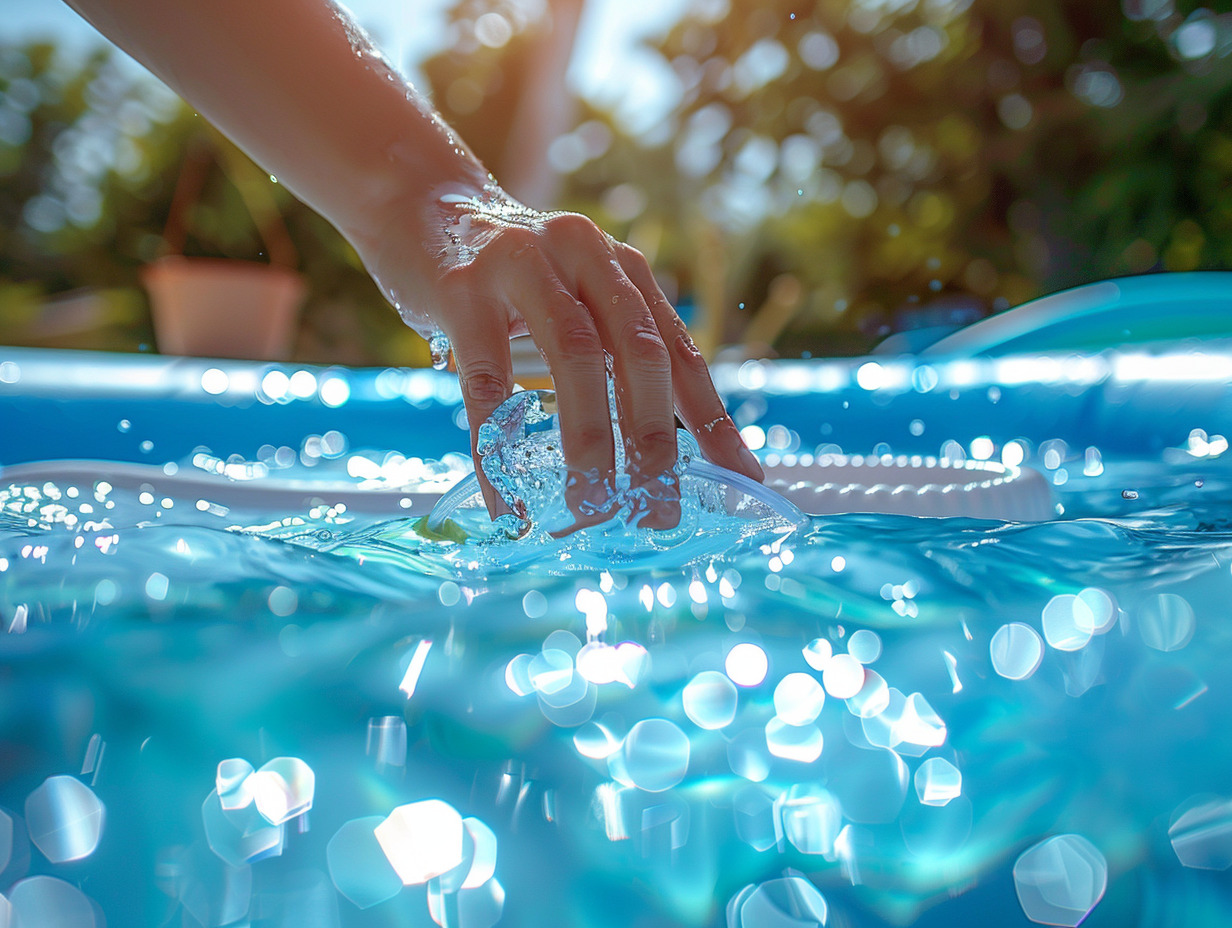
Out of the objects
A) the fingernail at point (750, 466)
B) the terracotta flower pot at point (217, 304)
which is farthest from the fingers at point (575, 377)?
the terracotta flower pot at point (217, 304)

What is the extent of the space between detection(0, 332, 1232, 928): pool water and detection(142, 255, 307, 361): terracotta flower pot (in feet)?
10.9

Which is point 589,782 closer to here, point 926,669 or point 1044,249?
point 926,669

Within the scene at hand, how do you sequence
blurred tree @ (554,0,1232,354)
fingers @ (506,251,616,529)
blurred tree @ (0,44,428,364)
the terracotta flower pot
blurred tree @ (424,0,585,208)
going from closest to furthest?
1. fingers @ (506,251,616,529)
2. the terracotta flower pot
3. blurred tree @ (554,0,1232,354)
4. blurred tree @ (0,44,428,364)
5. blurred tree @ (424,0,585,208)

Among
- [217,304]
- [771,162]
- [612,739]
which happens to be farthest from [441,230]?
[771,162]

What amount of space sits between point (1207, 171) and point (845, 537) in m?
4.41

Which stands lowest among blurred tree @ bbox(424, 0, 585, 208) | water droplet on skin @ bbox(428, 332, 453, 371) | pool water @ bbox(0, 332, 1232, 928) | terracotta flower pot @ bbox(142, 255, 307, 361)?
pool water @ bbox(0, 332, 1232, 928)

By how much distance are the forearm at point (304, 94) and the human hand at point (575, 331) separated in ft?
0.15

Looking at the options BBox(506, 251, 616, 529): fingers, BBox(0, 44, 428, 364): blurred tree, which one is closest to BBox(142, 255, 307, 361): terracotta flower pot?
BBox(0, 44, 428, 364): blurred tree

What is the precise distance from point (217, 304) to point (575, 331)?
3421mm

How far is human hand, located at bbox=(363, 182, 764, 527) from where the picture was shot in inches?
18.3

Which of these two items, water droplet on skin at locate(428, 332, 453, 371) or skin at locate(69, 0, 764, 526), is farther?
water droplet on skin at locate(428, 332, 453, 371)

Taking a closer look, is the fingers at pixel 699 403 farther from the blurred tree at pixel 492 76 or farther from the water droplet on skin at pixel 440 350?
the blurred tree at pixel 492 76

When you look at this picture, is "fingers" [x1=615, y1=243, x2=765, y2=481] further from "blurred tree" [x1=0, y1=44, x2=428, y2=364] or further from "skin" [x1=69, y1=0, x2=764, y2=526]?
"blurred tree" [x1=0, y1=44, x2=428, y2=364]

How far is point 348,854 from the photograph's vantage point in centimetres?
22
